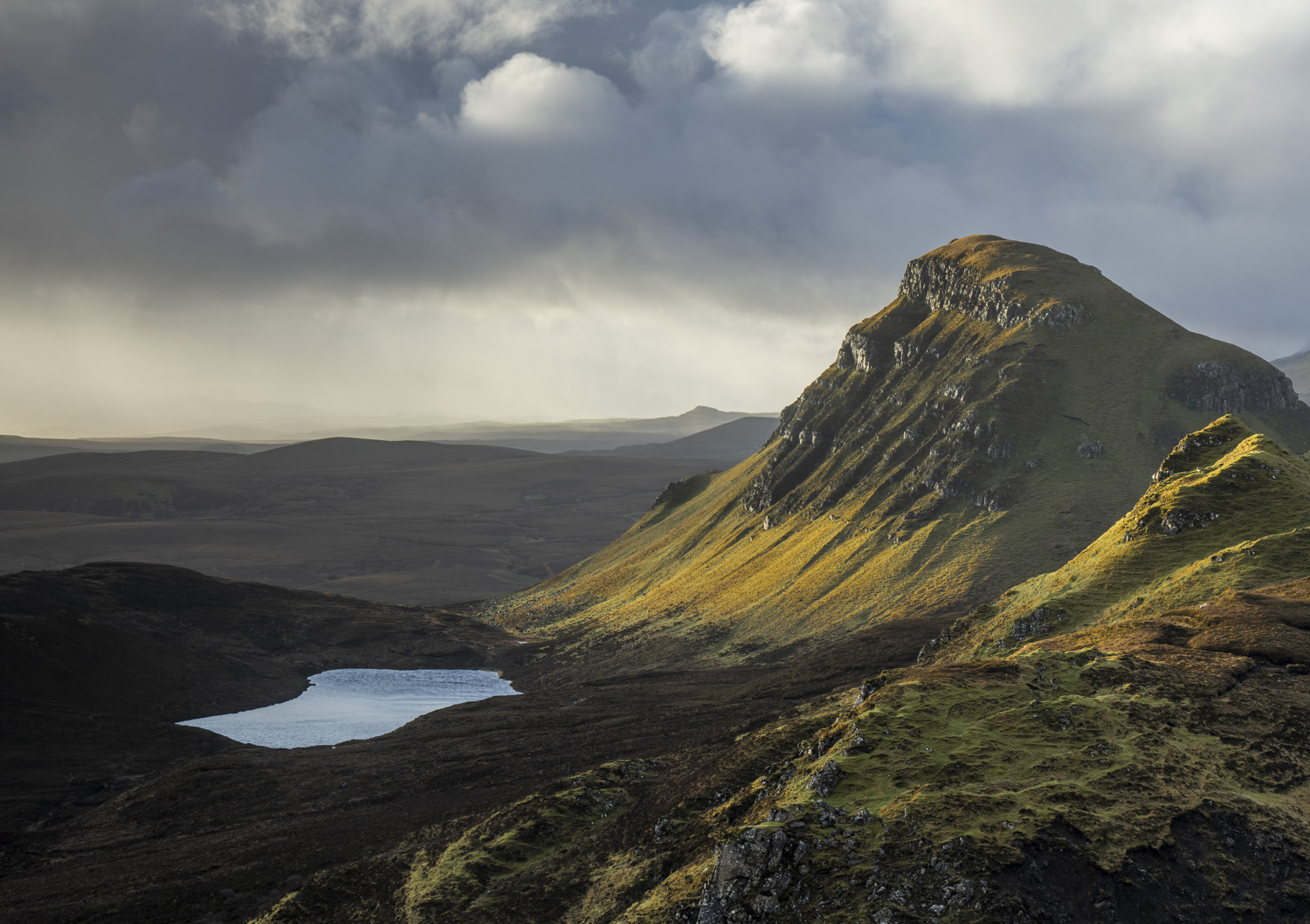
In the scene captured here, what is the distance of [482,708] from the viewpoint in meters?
123

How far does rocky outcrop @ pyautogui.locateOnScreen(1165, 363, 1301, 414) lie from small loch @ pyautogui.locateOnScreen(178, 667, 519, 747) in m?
132

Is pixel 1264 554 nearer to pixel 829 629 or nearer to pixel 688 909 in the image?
pixel 688 909

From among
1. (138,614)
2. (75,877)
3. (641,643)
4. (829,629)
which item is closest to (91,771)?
(75,877)

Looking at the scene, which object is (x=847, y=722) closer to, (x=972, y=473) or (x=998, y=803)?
(x=998, y=803)

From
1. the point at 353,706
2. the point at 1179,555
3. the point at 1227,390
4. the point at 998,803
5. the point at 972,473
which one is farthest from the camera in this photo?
the point at 1227,390

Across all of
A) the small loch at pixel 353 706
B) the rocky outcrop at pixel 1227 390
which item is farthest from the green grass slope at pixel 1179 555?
the rocky outcrop at pixel 1227 390

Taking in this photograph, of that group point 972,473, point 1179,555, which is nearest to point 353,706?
point 972,473

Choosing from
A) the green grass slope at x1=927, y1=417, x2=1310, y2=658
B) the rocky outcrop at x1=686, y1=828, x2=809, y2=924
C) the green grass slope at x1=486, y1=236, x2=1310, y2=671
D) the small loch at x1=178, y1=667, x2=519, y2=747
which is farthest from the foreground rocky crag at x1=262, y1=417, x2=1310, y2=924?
the green grass slope at x1=486, y1=236, x2=1310, y2=671

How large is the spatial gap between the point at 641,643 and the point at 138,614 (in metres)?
88.5

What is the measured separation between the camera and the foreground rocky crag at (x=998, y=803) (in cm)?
2930

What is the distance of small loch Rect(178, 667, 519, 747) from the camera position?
399ft

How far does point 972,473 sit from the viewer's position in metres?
158

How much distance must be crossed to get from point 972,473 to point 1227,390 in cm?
5004

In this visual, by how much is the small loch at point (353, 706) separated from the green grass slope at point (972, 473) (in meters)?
23.9
